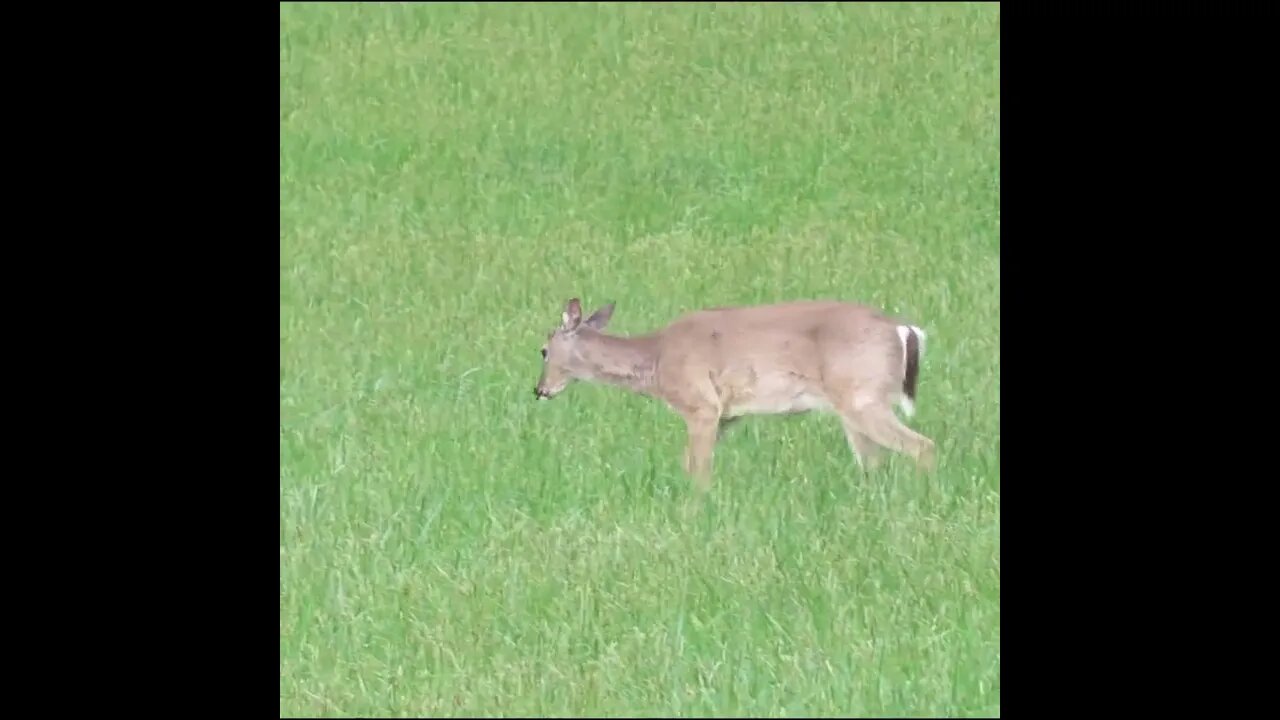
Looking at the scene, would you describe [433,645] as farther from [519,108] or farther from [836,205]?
[519,108]

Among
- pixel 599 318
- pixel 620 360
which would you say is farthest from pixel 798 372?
pixel 599 318

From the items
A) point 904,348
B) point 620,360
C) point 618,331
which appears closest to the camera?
point 904,348

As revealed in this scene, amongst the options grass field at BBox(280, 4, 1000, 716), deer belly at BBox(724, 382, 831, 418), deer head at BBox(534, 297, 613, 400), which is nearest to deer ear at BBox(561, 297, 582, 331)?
deer head at BBox(534, 297, 613, 400)

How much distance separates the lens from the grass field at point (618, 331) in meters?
7.69

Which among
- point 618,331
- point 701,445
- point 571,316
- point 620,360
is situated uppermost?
point 618,331

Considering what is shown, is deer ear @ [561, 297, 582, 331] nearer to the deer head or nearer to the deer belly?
the deer head

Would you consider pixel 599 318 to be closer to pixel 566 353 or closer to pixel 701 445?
pixel 566 353

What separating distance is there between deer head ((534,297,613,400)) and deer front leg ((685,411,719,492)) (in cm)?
86

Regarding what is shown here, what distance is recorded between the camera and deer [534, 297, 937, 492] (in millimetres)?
10539

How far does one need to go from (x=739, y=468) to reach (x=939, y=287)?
478 centimetres

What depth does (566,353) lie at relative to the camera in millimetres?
11523

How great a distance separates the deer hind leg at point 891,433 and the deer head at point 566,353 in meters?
1.59

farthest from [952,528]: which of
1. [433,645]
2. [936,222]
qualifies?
[936,222]

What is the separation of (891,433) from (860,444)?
0.16 m
